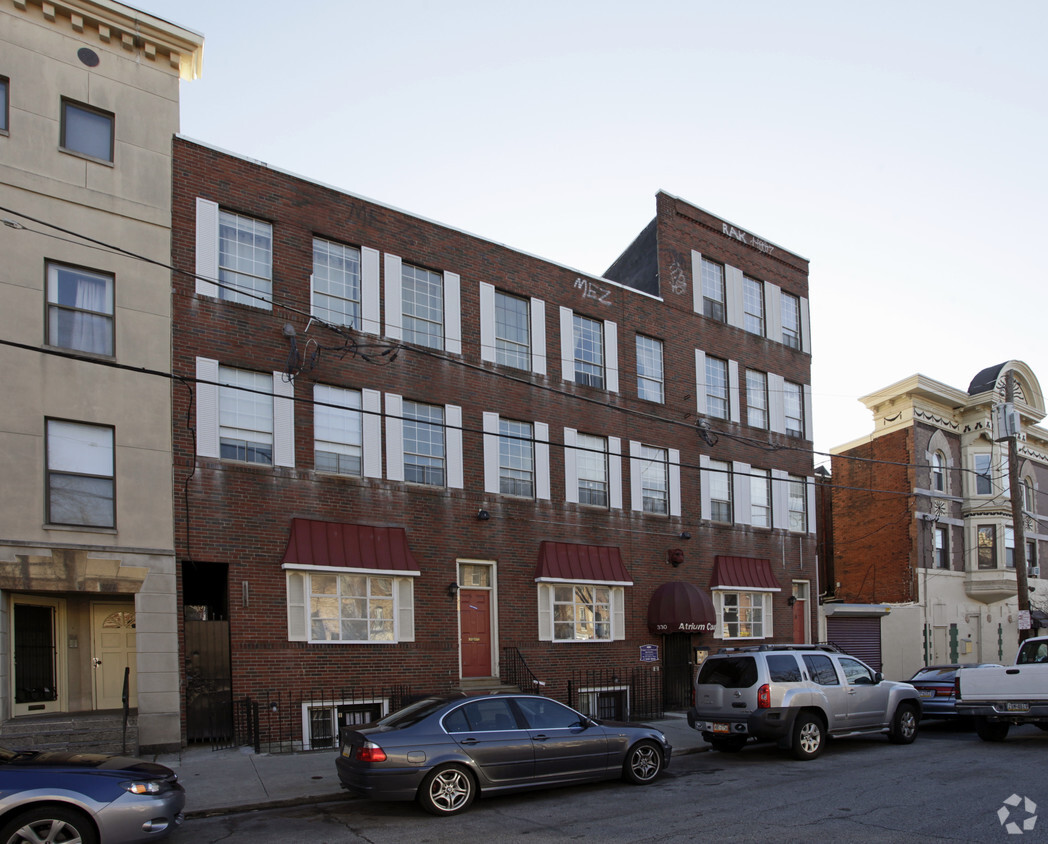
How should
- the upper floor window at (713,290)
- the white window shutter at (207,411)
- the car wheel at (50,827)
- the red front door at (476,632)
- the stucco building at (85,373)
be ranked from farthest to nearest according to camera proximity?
the upper floor window at (713,290), the red front door at (476,632), the white window shutter at (207,411), the stucco building at (85,373), the car wheel at (50,827)

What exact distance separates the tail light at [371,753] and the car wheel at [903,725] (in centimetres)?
966

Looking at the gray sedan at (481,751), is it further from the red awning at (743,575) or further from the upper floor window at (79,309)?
the red awning at (743,575)

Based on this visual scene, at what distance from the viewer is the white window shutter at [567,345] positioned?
A: 73.2 ft

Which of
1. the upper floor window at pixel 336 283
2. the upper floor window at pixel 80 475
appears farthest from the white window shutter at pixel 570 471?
the upper floor window at pixel 80 475

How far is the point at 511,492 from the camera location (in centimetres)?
2095

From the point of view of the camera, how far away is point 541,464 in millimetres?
21469

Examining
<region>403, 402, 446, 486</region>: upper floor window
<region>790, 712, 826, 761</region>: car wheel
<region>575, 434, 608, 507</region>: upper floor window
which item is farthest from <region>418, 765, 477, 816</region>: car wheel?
<region>575, 434, 608, 507</region>: upper floor window

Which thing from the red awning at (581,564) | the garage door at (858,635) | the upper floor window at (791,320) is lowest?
the garage door at (858,635)

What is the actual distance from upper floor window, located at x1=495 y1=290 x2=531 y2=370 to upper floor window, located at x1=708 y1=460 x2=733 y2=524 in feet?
22.1

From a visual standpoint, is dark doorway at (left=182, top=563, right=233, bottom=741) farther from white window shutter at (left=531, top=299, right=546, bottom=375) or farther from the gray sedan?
white window shutter at (left=531, top=299, right=546, bottom=375)

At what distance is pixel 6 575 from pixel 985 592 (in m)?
33.9

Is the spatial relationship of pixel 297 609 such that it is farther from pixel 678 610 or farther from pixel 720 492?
pixel 720 492

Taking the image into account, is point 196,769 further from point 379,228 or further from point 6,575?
point 379,228

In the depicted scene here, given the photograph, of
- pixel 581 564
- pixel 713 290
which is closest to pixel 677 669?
pixel 581 564
